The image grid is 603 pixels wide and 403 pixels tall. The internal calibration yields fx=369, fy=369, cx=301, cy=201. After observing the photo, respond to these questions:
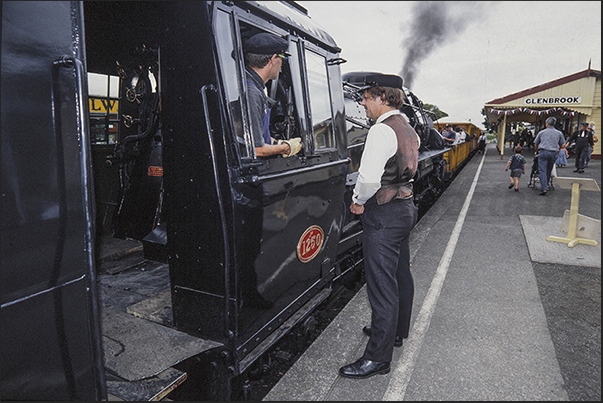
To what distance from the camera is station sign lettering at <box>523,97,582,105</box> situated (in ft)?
73.1

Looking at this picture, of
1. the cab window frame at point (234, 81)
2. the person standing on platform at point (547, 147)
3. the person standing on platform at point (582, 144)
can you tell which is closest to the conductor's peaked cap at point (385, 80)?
the cab window frame at point (234, 81)

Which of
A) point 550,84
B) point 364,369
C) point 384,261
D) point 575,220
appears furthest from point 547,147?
point 550,84

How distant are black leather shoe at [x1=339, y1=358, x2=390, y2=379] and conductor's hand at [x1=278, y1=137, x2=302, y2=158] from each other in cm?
161

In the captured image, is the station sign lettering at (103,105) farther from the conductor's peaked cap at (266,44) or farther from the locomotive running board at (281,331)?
the locomotive running board at (281,331)

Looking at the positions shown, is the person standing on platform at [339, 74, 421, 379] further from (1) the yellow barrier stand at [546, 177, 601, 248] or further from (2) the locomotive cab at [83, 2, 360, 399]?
(1) the yellow barrier stand at [546, 177, 601, 248]

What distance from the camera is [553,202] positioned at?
887 cm

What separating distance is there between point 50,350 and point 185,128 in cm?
137

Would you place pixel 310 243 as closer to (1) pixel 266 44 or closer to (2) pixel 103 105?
(1) pixel 266 44

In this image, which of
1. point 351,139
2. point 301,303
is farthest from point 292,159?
point 351,139

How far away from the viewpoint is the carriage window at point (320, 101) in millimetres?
2984

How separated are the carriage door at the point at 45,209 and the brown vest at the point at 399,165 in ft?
5.96

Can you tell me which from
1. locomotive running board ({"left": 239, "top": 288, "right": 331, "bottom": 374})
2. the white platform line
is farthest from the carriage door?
the white platform line

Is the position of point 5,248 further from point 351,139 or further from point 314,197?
point 351,139

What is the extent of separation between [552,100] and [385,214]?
1043 inches
